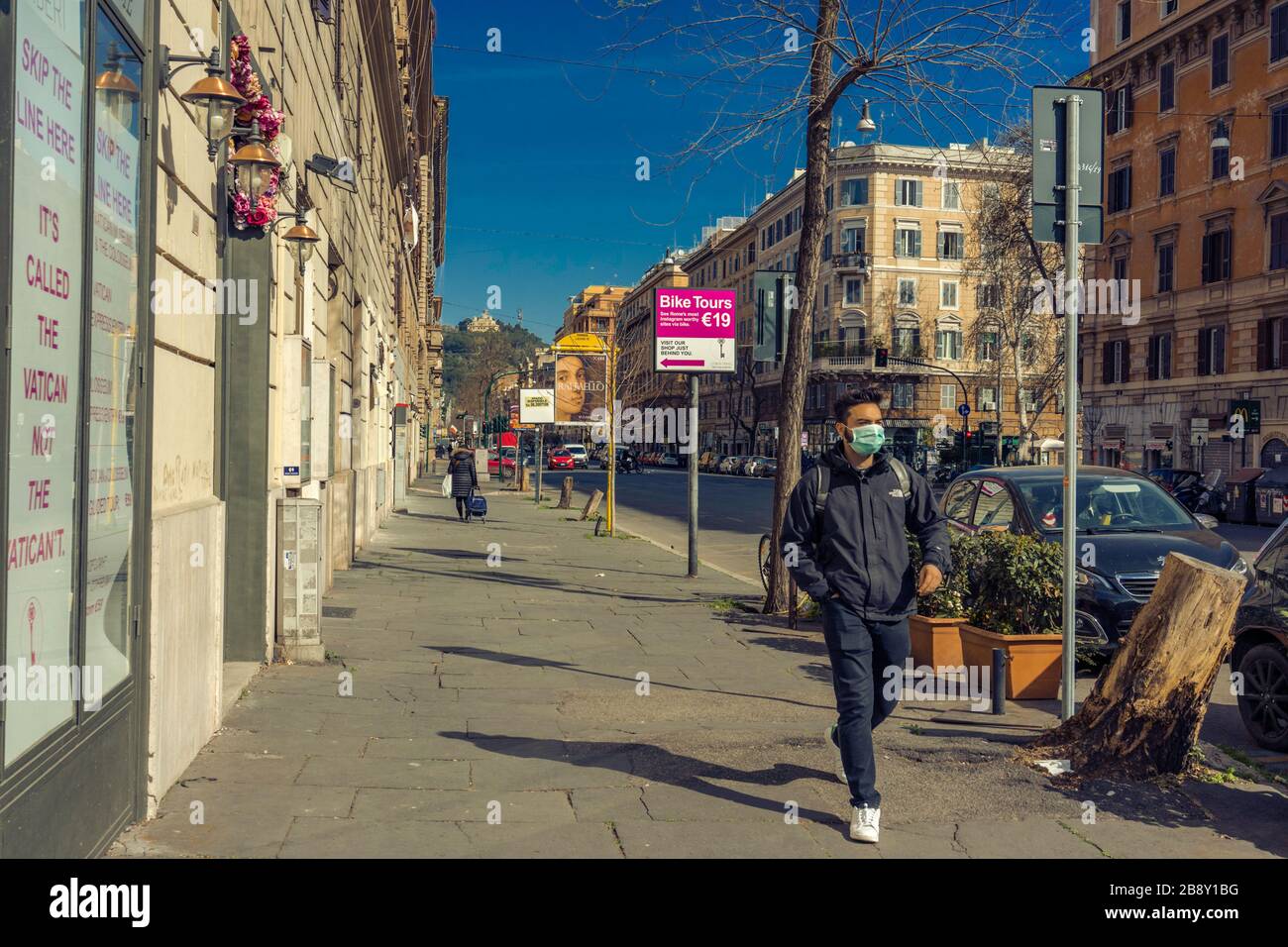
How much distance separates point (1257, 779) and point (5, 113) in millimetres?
6124

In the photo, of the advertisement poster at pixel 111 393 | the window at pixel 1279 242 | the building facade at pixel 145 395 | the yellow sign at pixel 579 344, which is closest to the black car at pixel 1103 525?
the building facade at pixel 145 395

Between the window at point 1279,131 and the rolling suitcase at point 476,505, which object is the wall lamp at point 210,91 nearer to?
the rolling suitcase at point 476,505

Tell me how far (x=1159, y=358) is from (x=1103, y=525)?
42.5m

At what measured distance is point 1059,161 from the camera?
6.76 meters

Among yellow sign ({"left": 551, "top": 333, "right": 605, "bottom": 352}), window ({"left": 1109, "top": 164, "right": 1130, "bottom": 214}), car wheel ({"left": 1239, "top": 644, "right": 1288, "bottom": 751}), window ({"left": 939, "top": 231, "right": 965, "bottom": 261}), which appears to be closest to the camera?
car wheel ({"left": 1239, "top": 644, "right": 1288, "bottom": 751})

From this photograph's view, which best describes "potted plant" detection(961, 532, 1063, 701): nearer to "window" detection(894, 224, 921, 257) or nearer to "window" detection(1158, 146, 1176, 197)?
"window" detection(1158, 146, 1176, 197)

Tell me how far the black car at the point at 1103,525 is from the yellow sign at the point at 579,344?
75.4ft

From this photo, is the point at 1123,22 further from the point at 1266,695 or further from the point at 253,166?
the point at 253,166

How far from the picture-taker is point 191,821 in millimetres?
5152

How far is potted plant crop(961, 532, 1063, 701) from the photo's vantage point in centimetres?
819

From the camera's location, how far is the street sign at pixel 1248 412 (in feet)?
132

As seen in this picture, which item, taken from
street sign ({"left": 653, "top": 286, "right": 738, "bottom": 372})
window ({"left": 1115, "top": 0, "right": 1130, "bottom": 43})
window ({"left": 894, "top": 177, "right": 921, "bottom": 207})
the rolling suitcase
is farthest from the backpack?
window ({"left": 894, "top": 177, "right": 921, "bottom": 207})

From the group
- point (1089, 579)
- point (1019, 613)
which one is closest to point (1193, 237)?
point (1089, 579)

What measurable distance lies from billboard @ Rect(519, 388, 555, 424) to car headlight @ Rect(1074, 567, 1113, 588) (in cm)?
2759
